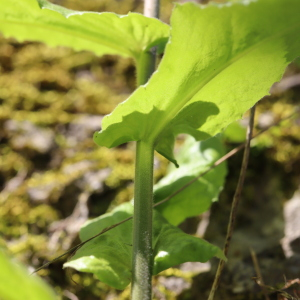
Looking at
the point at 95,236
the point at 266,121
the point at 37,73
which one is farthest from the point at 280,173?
the point at 37,73

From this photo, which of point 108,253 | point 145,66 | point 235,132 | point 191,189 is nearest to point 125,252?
point 108,253

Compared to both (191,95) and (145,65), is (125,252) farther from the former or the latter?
(145,65)

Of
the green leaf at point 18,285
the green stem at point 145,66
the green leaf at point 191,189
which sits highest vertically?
the green stem at point 145,66

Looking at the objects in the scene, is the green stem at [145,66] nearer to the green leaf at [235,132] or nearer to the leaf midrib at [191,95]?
the leaf midrib at [191,95]

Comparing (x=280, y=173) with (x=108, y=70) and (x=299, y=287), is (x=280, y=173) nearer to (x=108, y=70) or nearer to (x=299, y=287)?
(x=299, y=287)

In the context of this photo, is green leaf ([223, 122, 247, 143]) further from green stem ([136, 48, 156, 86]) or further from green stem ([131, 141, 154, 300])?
green stem ([131, 141, 154, 300])

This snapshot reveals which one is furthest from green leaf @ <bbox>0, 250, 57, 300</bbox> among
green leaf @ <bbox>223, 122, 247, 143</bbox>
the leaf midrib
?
green leaf @ <bbox>223, 122, 247, 143</bbox>

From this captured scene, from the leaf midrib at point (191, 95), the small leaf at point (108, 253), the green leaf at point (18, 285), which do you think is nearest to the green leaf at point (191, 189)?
the small leaf at point (108, 253)
